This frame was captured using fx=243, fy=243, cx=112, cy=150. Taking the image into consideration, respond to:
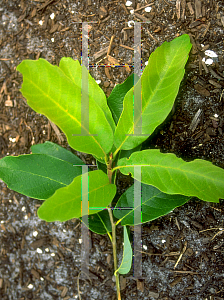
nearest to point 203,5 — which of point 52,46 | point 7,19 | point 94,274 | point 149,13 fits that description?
point 149,13

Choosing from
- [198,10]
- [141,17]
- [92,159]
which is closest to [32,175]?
[92,159]

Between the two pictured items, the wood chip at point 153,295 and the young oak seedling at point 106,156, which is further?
the wood chip at point 153,295

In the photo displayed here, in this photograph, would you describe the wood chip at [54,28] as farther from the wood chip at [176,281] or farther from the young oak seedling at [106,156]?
the wood chip at [176,281]

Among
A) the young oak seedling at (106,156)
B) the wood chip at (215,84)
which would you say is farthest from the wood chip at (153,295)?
the wood chip at (215,84)

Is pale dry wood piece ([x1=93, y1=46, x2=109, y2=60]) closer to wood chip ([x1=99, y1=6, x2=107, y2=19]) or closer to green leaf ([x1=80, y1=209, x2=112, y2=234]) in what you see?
wood chip ([x1=99, y1=6, x2=107, y2=19])

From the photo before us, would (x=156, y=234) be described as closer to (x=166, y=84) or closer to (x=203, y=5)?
(x=166, y=84)

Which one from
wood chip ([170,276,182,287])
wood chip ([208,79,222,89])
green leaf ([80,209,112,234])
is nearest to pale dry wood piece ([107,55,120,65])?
wood chip ([208,79,222,89])

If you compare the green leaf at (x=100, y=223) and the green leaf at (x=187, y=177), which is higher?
the green leaf at (x=187, y=177)

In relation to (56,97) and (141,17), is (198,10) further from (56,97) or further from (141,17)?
(56,97)
